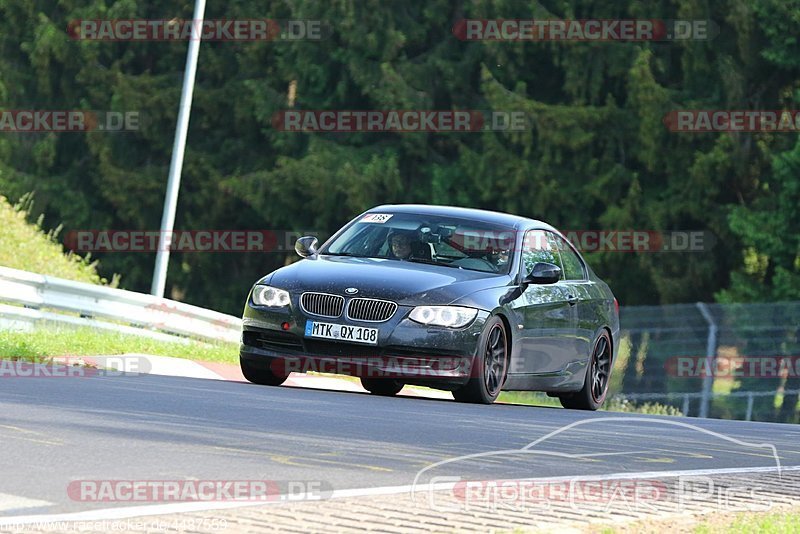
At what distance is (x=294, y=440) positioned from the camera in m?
9.44

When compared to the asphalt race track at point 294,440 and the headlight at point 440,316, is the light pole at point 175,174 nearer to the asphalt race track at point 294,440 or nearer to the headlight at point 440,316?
the asphalt race track at point 294,440

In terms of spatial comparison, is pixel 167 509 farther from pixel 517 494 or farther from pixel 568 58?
pixel 568 58

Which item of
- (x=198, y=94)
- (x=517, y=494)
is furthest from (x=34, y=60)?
(x=517, y=494)

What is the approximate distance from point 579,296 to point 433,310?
276 centimetres

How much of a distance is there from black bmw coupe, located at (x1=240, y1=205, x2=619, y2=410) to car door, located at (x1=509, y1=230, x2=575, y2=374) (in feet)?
0.05

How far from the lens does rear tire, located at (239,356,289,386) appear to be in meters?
14.0

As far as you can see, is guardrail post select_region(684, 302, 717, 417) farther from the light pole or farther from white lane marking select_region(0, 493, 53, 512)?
white lane marking select_region(0, 493, 53, 512)

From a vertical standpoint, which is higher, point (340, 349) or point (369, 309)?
point (369, 309)

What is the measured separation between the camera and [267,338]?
44.5ft

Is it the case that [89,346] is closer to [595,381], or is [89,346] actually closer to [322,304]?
[322,304]

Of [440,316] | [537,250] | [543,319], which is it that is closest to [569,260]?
[537,250]

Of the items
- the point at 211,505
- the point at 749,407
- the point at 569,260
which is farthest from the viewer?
the point at 749,407

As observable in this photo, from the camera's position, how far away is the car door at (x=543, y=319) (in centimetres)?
1430

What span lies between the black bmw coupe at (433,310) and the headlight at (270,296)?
0.01 metres
